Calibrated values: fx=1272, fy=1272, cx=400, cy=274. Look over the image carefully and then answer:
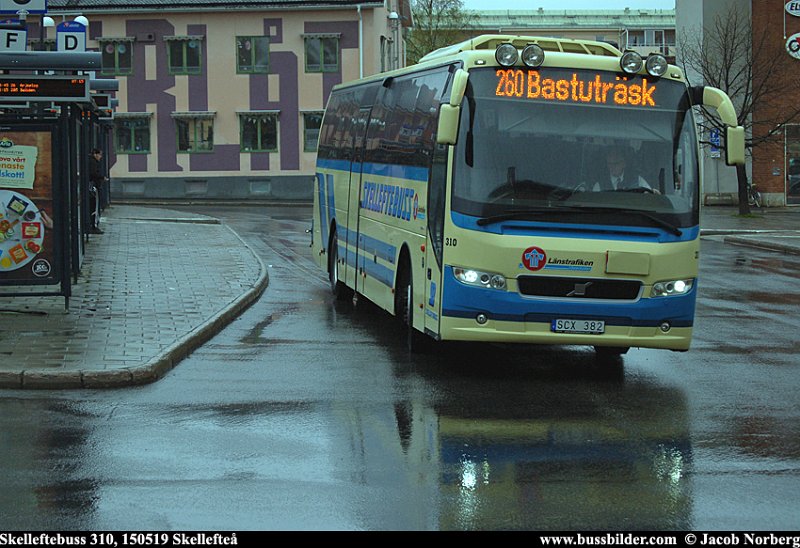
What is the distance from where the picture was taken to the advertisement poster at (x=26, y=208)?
14.5 m

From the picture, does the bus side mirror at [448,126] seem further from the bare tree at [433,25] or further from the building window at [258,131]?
the bare tree at [433,25]

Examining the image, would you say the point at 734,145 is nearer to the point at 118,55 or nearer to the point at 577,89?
the point at 577,89

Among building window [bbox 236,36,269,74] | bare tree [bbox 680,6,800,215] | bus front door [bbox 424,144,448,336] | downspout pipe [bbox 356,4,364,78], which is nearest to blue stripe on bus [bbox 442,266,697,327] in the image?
bus front door [bbox 424,144,448,336]

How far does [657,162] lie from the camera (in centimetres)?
1171

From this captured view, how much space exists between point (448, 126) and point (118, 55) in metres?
48.6

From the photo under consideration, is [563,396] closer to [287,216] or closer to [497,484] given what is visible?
[497,484]

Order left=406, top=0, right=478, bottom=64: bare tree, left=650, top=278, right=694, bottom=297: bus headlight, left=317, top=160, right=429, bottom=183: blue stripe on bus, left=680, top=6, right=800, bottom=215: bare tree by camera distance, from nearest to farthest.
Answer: left=650, top=278, right=694, bottom=297: bus headlight
left=317, top=160, right=429, bottom=183: blue stripe on bus
left=680, top=6, right=800, bottom=215: bare tree
left=406, top=0, right=478, bottom=64: bare tree

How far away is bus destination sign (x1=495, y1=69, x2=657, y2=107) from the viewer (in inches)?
461

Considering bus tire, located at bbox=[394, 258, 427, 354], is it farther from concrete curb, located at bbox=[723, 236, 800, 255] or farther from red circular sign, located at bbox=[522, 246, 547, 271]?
concrete curb, located at bbox=[723, 236, 800, 255]

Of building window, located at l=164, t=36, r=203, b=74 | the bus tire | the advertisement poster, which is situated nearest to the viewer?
the bus tire

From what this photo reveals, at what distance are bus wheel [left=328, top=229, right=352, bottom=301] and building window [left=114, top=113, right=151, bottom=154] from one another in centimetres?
4019

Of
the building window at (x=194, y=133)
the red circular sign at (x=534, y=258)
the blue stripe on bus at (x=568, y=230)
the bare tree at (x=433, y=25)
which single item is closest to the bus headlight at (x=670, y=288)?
the blue stripe on bus at (x=568, y=230)

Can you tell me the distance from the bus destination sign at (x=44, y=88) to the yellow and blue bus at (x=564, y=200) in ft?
14.8

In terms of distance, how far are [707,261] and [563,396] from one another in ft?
56.8
